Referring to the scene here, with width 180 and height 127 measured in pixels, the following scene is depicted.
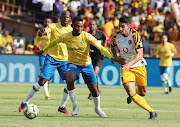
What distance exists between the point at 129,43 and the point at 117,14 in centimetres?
1613

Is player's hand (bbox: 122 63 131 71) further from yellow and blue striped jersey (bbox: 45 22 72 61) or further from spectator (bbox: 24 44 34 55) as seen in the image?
spectator (bbox: 24 44 34 55)

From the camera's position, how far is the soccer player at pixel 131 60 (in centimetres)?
920

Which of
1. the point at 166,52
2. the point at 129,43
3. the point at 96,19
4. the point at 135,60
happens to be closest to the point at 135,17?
the point at 96,19

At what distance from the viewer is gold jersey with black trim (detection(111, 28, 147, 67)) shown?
9469 mm

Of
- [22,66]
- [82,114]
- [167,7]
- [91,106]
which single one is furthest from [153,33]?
[82,114]

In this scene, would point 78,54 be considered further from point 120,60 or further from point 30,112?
point 30,112

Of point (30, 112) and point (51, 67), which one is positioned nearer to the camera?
point (30, 112)

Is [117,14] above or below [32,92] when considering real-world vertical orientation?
above

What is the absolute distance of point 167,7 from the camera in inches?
993

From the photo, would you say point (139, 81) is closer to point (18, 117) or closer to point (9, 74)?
point (18, 117)

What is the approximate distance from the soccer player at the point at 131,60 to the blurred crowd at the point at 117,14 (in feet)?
38.7

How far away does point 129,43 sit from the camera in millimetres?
9672

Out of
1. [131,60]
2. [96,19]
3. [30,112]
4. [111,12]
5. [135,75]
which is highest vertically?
[111,12]

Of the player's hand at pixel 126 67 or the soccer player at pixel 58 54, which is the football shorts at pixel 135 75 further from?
the soccer player at pixel 58 54
